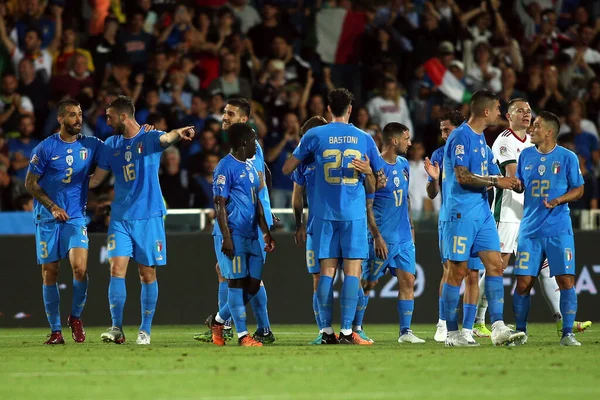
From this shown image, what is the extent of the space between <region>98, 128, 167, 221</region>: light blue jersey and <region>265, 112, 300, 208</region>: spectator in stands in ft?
19.0

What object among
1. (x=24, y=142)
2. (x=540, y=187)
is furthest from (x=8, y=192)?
(x=540, y=187)

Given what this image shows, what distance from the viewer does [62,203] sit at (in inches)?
486

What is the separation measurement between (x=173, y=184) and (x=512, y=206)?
5.84 m

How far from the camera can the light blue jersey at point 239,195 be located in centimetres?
1152

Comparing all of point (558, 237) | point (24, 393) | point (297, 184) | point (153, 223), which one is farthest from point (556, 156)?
point (24, 393)

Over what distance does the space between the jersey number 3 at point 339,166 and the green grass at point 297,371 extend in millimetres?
1669

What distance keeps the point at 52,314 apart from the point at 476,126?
489 centimetres

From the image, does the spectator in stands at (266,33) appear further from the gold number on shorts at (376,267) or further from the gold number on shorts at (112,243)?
the gold number on shorts at (112,243)

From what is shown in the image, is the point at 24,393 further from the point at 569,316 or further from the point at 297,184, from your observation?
the point at 569,316

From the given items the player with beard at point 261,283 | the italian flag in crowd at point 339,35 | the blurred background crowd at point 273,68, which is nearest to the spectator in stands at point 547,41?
the blurred background crowd at point 273,68

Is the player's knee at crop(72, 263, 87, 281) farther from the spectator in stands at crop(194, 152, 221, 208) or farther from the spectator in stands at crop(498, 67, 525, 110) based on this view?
the spectator in stands at crop(498, 67, 525, 110)

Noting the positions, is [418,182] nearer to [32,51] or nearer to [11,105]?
[11,105]

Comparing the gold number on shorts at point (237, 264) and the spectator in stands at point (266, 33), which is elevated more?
the spectator in stands at point (266, 33)

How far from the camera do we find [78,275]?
1226cm
